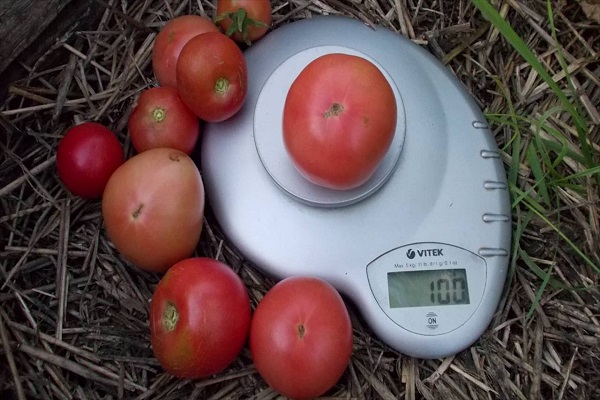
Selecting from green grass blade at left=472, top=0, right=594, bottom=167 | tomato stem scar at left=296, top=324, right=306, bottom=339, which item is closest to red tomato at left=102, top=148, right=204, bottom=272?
tomato stem scar at left=296, top=324, right=306, bottom=339

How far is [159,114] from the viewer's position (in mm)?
1125

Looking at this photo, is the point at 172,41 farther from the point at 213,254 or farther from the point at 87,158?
the point at 213,254

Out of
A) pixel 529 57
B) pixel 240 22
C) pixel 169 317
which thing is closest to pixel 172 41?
pixel 240 22

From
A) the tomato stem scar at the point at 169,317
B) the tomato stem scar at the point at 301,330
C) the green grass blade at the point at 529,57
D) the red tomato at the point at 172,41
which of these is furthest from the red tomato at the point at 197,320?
the green grass blade at the point at 529,57

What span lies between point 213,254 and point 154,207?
7.2 inches

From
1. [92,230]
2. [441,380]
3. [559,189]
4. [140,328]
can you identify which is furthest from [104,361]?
[559,189]

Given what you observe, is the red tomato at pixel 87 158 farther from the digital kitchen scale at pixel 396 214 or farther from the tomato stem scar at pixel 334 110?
the tomato stem scar at pixel 334 110

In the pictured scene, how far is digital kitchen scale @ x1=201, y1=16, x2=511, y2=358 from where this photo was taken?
111 cm

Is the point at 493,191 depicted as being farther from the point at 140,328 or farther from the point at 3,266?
the point at 3,266

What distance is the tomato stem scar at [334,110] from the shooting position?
0.98 meters

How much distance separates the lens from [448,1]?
1317 millimetres

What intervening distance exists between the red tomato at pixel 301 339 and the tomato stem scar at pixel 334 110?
0.25 meters

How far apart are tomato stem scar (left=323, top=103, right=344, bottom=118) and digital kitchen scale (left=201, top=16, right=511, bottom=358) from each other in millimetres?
169

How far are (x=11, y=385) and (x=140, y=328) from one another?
0.21 m
